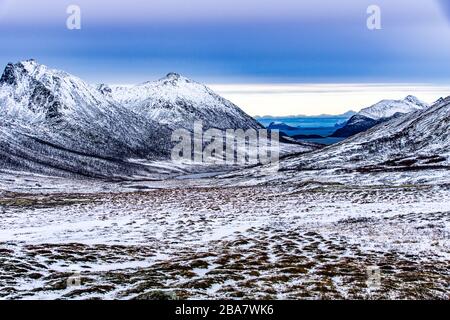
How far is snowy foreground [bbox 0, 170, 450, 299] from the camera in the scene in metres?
16.1

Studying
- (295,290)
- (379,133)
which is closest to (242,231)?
(295,290)

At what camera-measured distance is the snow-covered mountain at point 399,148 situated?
138875mm

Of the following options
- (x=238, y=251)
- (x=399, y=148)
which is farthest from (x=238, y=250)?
(x=399, y=148)

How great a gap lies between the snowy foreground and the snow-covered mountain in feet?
309

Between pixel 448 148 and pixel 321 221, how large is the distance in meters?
116

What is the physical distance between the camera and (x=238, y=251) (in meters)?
26.0

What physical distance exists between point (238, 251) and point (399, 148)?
481 feet

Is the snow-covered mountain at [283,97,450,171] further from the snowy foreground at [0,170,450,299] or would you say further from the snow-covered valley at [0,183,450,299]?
the snow-covered valley at [0,183,450,299]

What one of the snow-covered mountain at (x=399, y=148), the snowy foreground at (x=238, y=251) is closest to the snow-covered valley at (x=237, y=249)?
the snowy foreground at (x=238, y=251)

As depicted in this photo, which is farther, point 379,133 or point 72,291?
point 379,133
